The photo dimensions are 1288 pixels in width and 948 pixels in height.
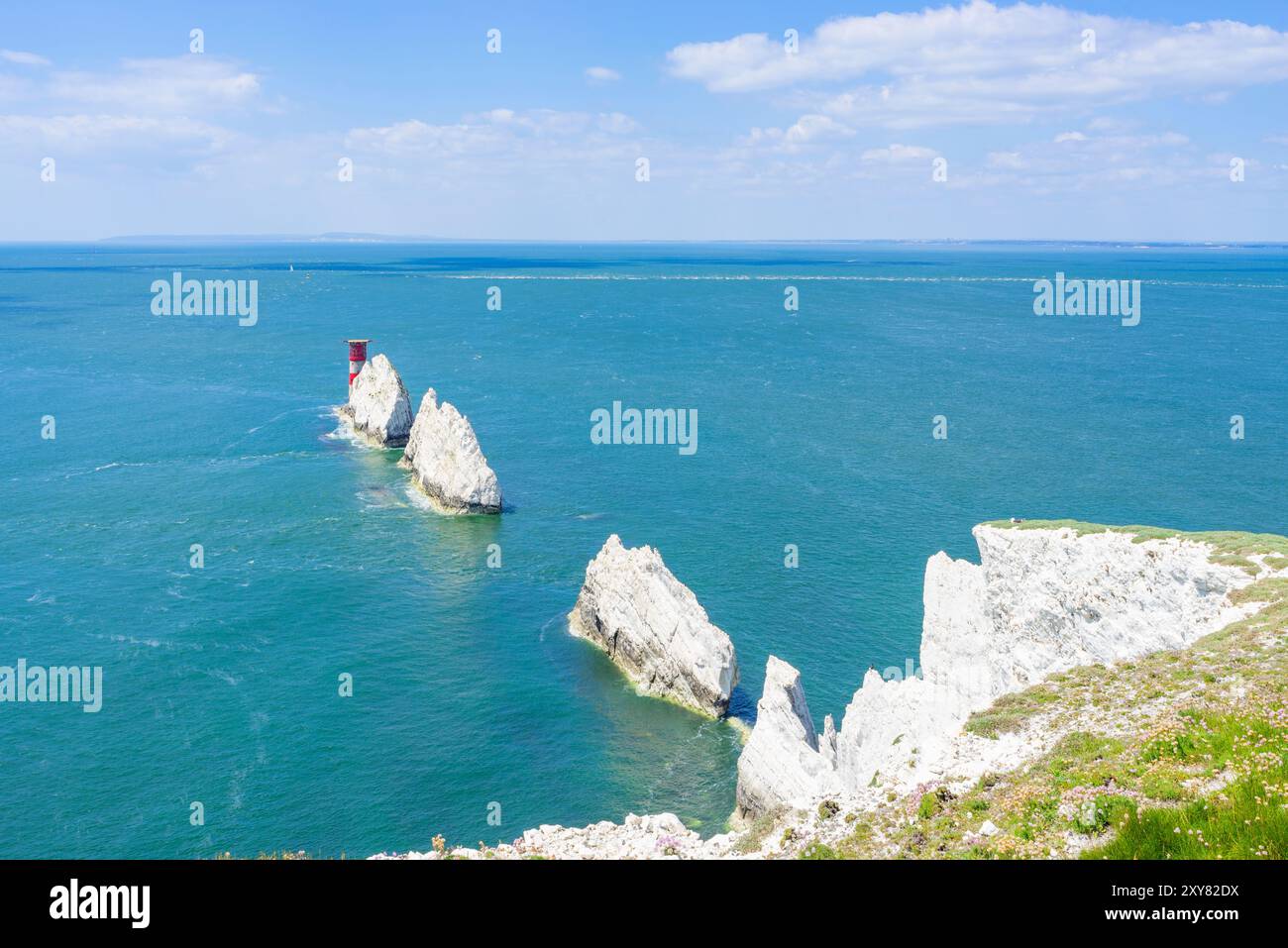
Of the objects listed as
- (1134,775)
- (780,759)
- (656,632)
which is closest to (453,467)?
(656,632)

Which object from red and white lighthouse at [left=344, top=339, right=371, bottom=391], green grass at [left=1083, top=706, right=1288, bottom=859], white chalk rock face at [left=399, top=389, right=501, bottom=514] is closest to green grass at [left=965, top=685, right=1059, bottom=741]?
green grass at [left=1083, top=706, right=1288, bottom=859]

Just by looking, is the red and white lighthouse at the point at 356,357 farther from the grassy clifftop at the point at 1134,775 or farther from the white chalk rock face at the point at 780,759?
the grassy clifftop at the point at 1134,775

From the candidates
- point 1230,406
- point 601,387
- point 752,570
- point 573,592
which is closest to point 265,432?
point 601,387

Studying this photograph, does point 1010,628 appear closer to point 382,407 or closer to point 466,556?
point 466,556

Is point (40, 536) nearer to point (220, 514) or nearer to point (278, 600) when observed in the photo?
point (220, 514)

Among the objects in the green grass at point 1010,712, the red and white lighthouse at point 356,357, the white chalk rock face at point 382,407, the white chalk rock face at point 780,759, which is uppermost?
the red and white lighthouse at point 356,357

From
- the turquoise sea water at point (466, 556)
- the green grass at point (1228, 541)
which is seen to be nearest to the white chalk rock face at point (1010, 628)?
the green grass at point (1228, 541)

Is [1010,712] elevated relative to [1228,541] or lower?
lower
